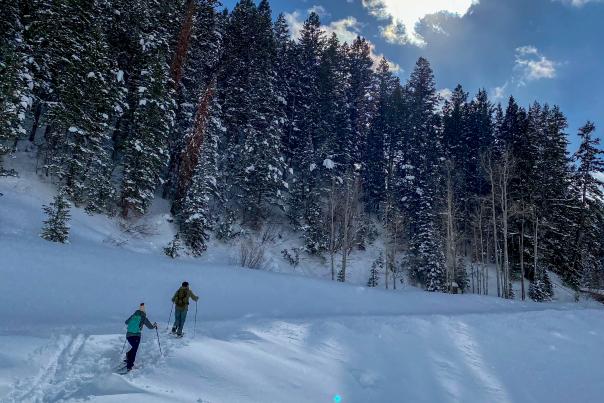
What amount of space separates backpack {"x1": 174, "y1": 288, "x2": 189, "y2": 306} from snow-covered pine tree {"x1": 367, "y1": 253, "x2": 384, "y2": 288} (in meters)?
23.4

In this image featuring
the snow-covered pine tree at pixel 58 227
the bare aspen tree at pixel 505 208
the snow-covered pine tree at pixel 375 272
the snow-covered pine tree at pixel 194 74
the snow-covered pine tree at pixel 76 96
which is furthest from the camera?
the snow-covered pine tree at pixel 375 272

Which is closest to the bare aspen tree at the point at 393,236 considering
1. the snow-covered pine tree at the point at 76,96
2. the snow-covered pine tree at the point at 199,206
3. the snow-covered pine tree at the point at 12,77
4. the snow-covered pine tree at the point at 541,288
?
the snow-covered pine tree at the point at 541,288

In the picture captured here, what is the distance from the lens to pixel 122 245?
23.1m

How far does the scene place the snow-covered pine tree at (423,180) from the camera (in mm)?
34647

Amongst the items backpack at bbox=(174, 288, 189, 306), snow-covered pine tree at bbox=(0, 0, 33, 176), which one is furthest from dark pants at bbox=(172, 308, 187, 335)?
snow-covered pine tree at bbox=(0, 0, 33, 176)

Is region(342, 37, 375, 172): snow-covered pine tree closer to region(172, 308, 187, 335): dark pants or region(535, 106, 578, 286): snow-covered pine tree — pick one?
region(535, 106, 578, 286): snow-covered pine tree

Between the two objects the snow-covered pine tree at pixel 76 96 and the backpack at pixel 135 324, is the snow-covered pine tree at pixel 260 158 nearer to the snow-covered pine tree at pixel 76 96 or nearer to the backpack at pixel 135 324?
the snow-covered pine tree at pixel 76 96

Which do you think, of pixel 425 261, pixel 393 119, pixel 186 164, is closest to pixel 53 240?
pixel 186 164

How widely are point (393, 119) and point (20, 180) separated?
4265 cm

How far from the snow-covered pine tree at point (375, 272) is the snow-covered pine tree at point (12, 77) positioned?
2707 centimetres

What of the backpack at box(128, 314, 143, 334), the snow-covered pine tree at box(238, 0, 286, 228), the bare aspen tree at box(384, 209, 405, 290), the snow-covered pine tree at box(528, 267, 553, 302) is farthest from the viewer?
the bare aspen tree at box(384, 209, 405, 290)

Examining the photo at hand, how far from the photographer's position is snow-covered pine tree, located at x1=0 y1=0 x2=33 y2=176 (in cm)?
1959

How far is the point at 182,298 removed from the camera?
11.9 metres

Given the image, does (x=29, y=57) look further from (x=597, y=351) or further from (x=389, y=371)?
(x=597, y=351)
